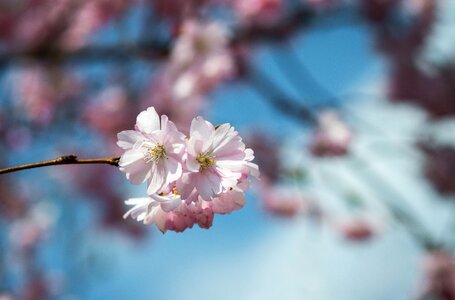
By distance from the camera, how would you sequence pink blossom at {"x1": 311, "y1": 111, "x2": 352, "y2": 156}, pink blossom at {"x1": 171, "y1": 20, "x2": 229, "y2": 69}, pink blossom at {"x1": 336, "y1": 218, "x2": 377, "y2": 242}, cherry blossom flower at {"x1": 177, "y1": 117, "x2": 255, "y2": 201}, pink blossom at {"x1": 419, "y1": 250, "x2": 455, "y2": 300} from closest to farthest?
cherry blossom flower at {"x1": 177, "y1": 117, "x2": 255, "y2": 201}, pink blossom at {"x1": 171, "y1": 20, "x2": 229, "y2": 69}, pink blossom at {"x1": 311, "y1": 111, "x2": 352, "y2": 156}, pink blossom at {"x1": 419, "y1": 250, "x2": 455, "y2": 300}, pink blossom at {"x1": 336, "y1": 218, "x2": 377, "y2": 242}

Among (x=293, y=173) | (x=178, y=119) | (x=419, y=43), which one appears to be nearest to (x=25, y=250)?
→ (x=178, y=119)

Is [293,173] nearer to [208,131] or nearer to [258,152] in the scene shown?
[258,152]

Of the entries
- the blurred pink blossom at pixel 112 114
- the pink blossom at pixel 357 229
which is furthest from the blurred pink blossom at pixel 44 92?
the pink blossom at pixel 357 229

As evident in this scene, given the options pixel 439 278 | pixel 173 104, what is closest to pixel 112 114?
pixel 173 104

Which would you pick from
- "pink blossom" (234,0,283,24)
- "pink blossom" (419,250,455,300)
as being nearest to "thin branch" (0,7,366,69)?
"pink blossom" (234,0,283,24)

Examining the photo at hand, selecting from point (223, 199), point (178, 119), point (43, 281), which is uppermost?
→ point (178, 119)

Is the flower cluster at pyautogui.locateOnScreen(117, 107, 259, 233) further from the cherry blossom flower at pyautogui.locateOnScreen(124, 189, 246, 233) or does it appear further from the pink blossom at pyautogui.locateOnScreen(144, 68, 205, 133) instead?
the pink blossom at pyautogui.locateOnScreen(144, 68, 205, 133)

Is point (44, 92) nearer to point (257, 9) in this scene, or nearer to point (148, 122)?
point (257, 9)

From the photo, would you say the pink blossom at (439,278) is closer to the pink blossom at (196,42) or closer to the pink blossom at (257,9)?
the pink blossom at (257,9)
